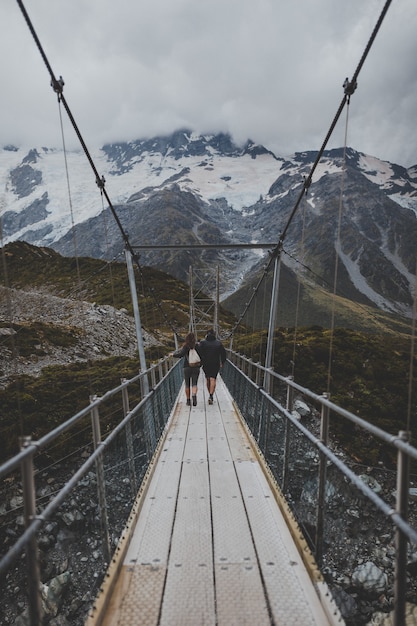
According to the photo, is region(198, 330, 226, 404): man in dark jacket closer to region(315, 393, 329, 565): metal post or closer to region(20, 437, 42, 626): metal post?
region(315, 393, 329, 565): metal post

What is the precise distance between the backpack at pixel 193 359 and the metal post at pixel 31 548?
5.93 m

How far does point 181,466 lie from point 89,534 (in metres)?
5.38

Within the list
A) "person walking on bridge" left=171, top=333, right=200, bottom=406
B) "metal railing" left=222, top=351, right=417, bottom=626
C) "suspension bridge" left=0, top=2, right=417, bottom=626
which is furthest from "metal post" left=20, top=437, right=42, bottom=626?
"person walking on bridge" left=171, top=333, right=200, bottom=406

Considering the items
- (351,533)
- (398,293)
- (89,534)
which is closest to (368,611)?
(351,533)

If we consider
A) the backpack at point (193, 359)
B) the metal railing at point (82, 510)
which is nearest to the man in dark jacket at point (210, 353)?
the backpack at point (193, 359)

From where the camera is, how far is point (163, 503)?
3498mm

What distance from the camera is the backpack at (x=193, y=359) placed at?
25.1ft

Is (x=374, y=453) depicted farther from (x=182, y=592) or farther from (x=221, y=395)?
(x=182, y=592)

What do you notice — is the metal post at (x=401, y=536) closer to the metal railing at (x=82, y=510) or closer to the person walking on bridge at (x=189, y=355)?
the metal railing at (x=82, y=510)

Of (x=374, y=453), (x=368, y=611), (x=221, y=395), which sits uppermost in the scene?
(x=221, y=395)

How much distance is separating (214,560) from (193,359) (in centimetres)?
512

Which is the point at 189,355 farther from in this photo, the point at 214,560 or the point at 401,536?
the point at 401,536

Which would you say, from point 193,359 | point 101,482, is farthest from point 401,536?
point 193,359

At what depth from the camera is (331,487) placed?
10430 mm
